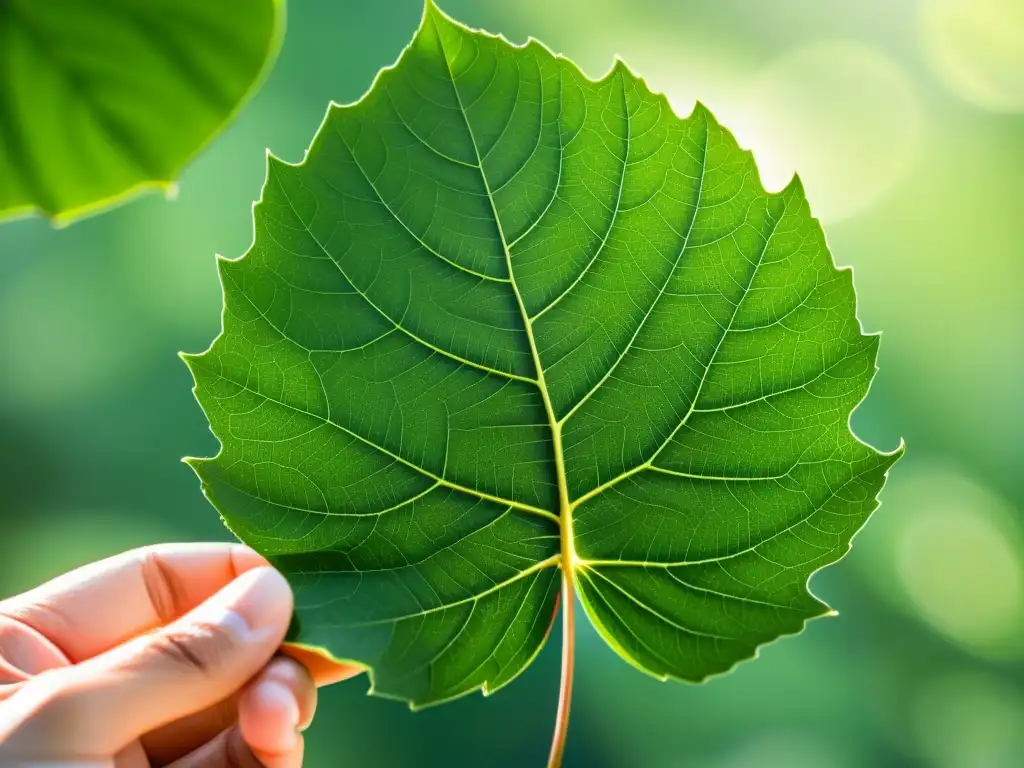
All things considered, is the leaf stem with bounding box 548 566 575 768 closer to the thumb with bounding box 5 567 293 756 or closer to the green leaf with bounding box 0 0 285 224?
the thumb with bounding box 5 567 293 756

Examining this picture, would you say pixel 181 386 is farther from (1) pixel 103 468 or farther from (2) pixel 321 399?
(2) pixel 321 399

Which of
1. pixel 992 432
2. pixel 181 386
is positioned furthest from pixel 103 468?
pixel 992 432

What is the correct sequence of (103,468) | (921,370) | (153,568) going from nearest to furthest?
(153,568) < (103,468) < (921,370)

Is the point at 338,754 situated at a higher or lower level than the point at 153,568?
lower

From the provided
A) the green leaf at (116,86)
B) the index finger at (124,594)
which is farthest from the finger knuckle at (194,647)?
the green leaf at (116,86)

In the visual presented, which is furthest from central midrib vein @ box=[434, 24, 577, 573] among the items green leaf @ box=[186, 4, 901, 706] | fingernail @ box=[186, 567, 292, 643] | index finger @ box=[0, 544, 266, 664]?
index finger @ box=[0, 544, 266, 664]

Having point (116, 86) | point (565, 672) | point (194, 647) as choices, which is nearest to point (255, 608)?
point (194, 647)

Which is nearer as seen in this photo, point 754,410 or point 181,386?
point 754,410
